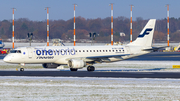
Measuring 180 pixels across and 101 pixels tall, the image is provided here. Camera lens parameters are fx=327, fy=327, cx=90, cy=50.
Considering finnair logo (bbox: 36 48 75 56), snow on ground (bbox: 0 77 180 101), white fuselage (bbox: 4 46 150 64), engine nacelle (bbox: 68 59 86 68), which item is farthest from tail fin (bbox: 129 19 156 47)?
snow on ground (bbox: 0 77 180 101)

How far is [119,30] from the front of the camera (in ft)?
551

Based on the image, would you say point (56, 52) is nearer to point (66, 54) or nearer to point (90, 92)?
point (66, 54)

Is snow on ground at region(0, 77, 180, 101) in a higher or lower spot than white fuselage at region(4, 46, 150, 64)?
lower

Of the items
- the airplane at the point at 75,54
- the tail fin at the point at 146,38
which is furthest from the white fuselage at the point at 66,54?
the tail fin at the point at 146,38

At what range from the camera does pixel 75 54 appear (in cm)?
4484

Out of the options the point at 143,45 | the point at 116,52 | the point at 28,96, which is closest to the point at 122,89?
the point at 28,96

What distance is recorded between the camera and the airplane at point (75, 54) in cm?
4278

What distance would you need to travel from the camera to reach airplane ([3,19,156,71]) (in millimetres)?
42781

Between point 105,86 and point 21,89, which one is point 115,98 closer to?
point 105,86

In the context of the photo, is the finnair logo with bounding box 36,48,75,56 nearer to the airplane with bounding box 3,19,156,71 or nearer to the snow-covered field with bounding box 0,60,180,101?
the airplane with bounding box 3,19,156,71

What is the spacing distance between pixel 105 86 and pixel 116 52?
817 inches

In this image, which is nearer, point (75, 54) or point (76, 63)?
point (76, 63)

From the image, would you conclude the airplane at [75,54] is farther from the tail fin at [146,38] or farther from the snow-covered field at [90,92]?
the snow-covered field at [90,92]

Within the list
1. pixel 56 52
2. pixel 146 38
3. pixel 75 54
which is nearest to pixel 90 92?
pixel 56 52
